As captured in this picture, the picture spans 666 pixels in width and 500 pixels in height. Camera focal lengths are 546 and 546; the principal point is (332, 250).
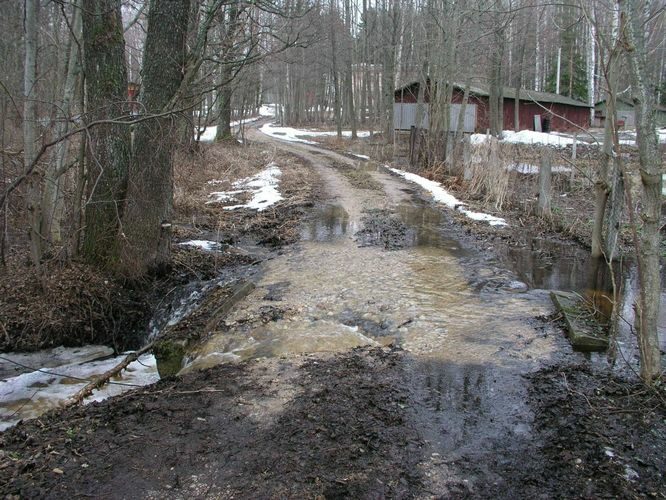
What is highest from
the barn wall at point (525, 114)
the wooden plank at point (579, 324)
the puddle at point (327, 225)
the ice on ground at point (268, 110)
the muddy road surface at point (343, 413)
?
the ice on ground at point (268, 110)

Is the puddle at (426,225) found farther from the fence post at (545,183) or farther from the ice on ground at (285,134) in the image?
the ice on ground at (285,134)

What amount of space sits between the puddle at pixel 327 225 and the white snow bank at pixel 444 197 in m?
2.66

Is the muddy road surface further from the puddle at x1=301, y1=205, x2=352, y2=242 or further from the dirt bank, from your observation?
the puddle at x1=301, y1=205, x2=352, y2=242

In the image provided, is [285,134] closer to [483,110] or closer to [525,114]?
[483,110]

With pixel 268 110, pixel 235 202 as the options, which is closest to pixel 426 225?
pixel 235 202

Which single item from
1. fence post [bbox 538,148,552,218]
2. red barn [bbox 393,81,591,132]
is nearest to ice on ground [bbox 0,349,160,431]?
fence post [bbox 538,148,552,218]

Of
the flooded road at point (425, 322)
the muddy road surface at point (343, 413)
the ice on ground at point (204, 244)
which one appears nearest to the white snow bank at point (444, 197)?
the flooded road at point (425, 322)

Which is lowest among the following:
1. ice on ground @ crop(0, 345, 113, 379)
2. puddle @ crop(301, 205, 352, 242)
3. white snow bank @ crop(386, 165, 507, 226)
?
ice on ground @ crop(0, 345, 113, 379)

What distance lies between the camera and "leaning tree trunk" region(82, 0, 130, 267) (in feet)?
22.2

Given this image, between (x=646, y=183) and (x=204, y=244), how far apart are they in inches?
270

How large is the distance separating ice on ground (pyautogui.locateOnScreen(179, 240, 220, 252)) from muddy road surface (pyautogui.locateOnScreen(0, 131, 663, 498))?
6.69ft

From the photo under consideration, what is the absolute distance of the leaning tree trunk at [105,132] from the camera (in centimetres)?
675

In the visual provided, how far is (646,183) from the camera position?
3.86 meters

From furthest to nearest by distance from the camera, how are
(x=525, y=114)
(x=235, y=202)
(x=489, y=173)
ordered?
(x=525, y=114), (x=489, y=173), (x=235, y=202)
